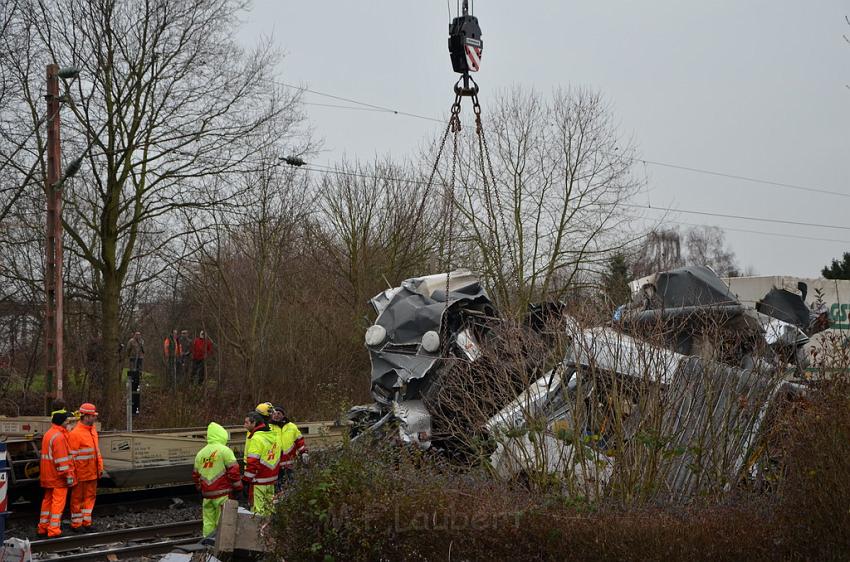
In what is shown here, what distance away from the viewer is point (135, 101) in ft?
73.1

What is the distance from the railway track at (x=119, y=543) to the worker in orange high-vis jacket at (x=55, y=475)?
437mm

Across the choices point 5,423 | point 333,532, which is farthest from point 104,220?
point 333,532

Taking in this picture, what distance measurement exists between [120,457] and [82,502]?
57.9 inches

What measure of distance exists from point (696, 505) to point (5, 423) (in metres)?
11.4

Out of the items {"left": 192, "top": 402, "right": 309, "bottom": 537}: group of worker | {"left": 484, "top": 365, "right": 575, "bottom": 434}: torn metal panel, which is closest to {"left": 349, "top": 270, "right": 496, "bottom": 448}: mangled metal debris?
{"left": 192, "top": 402, "right": 309, "bottom": 537}: group of worker

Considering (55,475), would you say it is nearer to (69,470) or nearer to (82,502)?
(69,470)

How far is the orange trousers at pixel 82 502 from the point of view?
12438mm

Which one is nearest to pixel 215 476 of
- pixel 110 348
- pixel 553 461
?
pixel 553 461

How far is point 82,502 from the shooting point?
12.5 metres

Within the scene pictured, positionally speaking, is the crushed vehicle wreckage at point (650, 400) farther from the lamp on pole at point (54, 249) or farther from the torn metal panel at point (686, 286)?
the lamp on pole at point (54, 249)

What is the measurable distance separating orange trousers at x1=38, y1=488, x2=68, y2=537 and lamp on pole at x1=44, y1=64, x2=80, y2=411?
5.87 metres

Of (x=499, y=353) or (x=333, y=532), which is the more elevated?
(x=499, y=353)

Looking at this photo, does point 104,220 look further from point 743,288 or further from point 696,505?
point 696,505

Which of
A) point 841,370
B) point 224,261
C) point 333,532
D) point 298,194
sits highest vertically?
point 298,194
